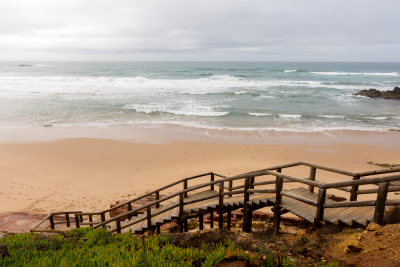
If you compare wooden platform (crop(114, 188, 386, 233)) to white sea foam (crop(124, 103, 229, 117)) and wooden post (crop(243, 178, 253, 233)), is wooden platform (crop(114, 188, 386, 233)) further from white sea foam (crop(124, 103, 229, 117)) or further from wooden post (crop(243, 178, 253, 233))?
white sea foam (crop(124, 103, 229, 117))

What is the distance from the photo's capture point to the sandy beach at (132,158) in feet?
38.6

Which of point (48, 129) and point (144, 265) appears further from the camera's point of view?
point (48, 129)

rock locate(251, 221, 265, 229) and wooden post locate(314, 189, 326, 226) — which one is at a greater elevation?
wooden post locate(314, 189, 326, 226)

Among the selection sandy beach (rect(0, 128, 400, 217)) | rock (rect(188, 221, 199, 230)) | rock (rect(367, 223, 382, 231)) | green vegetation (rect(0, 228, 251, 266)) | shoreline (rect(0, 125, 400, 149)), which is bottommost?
rock (rect(188, 221, 199, 230))

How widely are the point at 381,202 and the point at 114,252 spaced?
→ 14.2ft

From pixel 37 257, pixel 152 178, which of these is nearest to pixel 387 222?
pixel 37 257

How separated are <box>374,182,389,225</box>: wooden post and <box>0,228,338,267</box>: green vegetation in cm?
186

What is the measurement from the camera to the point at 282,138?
20266 millimetres

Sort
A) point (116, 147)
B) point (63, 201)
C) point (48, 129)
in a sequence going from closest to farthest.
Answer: point (63, 201), point (116, 147), point (48, 129)

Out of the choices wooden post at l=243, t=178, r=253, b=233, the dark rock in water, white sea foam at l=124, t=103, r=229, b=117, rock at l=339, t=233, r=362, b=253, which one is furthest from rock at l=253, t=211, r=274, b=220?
the dark rock in water

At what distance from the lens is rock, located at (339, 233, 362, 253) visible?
4.19 metres

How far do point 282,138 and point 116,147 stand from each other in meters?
11.6

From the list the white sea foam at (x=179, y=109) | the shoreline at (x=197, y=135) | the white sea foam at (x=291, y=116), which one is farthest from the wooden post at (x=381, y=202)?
the white sea foam at (x=291, y=116)

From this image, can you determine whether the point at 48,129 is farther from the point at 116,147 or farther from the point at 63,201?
the point at 63,201
